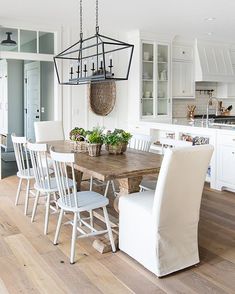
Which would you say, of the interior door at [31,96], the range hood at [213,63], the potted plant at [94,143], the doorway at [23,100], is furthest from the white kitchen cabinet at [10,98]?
the potted plant at [94,143]

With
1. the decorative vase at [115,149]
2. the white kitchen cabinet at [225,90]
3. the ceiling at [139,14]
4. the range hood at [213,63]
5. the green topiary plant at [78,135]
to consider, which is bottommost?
the decorative vase at [115,149]

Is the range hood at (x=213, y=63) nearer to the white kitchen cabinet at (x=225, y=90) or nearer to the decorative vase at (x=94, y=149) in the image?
the white kitchen cabinet at (x=225, y=90)

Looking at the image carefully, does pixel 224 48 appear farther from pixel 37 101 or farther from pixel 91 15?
pixel 37 101

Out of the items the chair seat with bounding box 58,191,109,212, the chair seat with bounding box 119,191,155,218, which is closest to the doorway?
the chair seat with bounding box 58,191,109,212

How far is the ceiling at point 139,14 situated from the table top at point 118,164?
227cm

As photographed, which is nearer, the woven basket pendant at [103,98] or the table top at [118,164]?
the table top at [118,164]

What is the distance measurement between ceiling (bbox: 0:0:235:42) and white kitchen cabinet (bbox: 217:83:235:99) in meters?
1.51

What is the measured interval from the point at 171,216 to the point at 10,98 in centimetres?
697

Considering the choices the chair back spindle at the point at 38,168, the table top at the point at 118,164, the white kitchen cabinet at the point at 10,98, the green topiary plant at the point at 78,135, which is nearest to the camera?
the table top at the point at 118,164

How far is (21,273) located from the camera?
2.65 metres

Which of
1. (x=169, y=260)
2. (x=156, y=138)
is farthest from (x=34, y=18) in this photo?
(x=169, y=260)

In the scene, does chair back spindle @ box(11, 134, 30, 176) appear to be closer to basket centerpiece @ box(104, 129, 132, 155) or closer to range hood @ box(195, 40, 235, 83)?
basket centerpiece @ box(104, 129, 132, 155)

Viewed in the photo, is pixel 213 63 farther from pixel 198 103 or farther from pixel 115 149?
pixel 115 149

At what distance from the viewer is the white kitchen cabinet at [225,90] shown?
25.9 ft
